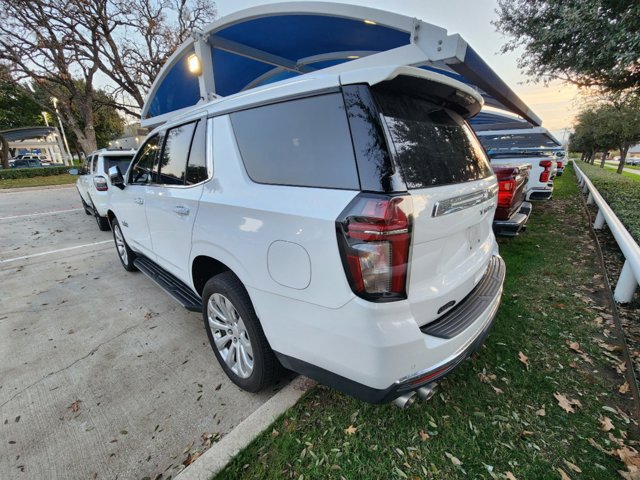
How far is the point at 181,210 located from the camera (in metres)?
2.48

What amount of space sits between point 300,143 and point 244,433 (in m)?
1.82

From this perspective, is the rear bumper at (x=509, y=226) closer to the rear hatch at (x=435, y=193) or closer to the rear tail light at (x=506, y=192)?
the rear tail light at (x=506, y=192)

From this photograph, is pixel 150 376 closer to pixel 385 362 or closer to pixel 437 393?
pixel 385 362

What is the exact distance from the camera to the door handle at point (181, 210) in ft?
7.91

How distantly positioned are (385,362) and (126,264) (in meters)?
4.61

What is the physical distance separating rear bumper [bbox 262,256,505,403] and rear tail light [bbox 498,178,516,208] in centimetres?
233

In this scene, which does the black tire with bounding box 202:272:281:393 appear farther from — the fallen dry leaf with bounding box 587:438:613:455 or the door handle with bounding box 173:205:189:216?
the fallen dry leaf with bounding box 587:438:613:455

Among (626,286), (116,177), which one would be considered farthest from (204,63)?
(626,286)

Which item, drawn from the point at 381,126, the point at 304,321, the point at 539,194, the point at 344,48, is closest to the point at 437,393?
the point at 304,321

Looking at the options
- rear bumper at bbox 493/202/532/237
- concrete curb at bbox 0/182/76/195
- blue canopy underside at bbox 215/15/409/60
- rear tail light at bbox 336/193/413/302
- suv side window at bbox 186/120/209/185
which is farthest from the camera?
concrete curb at bbox 0/182/76/195

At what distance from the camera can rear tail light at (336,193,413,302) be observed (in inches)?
53.6

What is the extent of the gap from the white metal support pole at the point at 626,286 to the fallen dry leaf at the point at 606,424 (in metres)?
1.93

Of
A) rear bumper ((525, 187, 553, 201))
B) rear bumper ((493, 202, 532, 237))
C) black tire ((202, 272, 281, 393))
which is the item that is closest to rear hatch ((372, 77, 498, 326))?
black tire ((202, 272, 281, 393))

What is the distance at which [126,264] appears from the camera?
15.3 ft
